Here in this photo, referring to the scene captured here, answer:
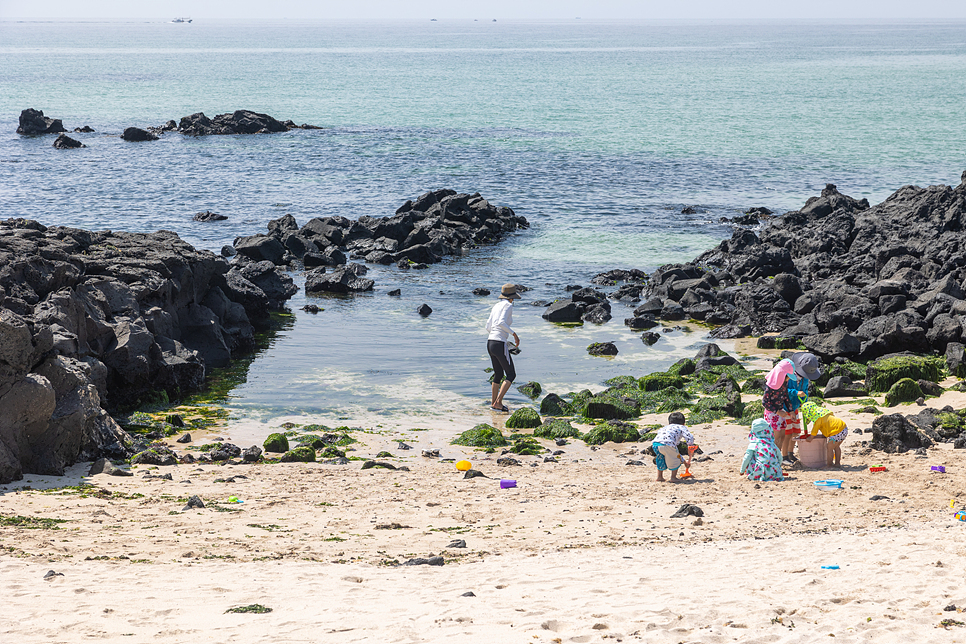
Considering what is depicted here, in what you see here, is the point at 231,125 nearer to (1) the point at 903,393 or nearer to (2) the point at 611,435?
(2) the point at 611,435

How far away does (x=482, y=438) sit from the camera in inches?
577

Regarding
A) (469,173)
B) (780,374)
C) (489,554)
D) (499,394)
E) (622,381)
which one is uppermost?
(469,173)

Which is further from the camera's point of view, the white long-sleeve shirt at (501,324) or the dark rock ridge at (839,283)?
the dark rock ridge at (839,283)

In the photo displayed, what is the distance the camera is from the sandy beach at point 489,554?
734 cm

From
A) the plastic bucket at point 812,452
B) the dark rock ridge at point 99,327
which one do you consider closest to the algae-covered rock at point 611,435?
the plastic bucket at point 812,452

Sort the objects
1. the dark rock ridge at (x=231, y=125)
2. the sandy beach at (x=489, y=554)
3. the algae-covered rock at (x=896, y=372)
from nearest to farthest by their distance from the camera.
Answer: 1. the sandy beach at (x=489, y=554)
2. the algae-covered rock at (x=896, y=372)
3. the dark rock ridge at (x=231, y=125)

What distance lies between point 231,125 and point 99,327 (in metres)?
57.8

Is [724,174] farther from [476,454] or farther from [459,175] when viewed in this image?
[476,454]

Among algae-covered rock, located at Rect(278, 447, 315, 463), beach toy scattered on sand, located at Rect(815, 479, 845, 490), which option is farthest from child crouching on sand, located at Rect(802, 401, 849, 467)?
algae-covered rock, located at Rect(278, 447, 315, 463)

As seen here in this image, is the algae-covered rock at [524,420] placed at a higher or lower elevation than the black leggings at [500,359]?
lower

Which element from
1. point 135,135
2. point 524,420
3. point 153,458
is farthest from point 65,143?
point 524,420

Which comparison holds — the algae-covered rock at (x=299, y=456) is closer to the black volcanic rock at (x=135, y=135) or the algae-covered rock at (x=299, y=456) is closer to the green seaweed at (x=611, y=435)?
the green seaweed at (x=611, y=435)

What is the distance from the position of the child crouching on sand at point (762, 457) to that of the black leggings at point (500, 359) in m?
5.36

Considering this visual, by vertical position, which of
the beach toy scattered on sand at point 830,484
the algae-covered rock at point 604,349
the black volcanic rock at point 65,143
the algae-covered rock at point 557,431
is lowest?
the algae-covered rock at point 557,431
